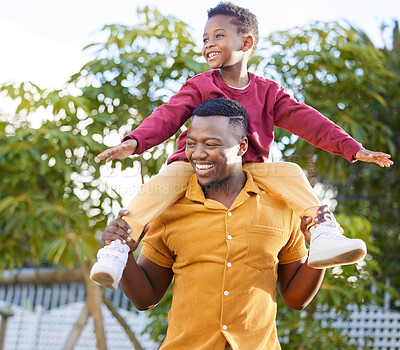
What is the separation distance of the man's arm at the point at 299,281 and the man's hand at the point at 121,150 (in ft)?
2.00

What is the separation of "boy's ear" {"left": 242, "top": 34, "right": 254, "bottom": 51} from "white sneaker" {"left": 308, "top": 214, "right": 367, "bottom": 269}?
2.36 feet

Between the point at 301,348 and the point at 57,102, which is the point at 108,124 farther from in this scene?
the point at 301,348

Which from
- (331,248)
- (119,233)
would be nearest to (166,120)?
(119,233)

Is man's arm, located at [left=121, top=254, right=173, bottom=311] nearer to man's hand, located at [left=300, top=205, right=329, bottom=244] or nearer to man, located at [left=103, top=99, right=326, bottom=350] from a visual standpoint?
man, located at [left=103, top=99, right=326, bottom=350]

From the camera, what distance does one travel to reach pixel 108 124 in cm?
434

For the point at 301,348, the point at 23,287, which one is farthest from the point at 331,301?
the point at 23,287

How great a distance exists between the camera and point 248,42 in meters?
2.20

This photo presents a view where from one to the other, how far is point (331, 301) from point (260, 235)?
2650mm

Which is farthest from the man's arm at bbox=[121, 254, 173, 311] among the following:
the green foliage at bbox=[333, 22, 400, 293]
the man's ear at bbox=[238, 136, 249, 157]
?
the green foliage at bbox=[333, 22, 400, 293]

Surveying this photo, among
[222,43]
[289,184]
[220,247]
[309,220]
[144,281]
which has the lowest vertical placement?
[144,281]

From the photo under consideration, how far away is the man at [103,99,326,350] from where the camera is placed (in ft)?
6.32

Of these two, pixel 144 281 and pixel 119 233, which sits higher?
pixel 119 233

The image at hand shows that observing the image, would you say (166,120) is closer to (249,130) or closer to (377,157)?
(249,130)

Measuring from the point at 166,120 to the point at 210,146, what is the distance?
0.20 metres
